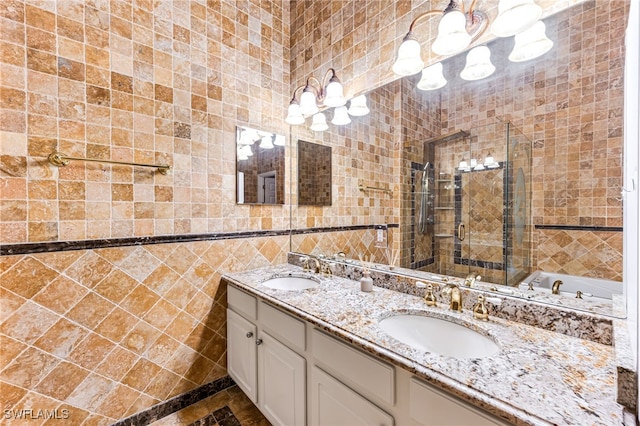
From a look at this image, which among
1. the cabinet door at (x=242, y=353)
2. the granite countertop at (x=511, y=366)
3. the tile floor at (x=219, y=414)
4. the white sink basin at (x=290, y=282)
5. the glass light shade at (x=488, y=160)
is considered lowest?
the tile floor at (x=219, y=414)

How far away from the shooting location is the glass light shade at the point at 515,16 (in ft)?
3.47

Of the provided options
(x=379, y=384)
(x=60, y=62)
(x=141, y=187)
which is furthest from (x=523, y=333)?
(x=60, y=62)

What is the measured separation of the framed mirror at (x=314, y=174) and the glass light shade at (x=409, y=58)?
83 centimetres

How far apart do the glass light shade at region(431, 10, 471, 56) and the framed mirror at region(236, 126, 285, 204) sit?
1349mm

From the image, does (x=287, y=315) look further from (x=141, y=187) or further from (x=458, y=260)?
(x=141, y=187)

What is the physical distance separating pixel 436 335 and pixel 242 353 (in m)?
1.21

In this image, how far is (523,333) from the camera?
982 mm

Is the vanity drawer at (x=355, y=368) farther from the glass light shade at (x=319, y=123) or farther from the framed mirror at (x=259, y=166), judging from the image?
the glass light shade at (x=319, y=123)

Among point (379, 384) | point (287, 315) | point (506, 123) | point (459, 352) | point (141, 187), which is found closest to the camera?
point (379, 384)

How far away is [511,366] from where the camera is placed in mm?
774

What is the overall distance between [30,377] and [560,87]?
273 cm

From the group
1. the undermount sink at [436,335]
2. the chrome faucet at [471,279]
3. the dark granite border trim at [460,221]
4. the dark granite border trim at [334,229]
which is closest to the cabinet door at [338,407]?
the undermount sink at [436,335]

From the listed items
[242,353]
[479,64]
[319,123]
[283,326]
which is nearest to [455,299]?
[283,326]

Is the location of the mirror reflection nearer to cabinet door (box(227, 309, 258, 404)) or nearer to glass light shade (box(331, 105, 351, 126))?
glass light shade (box(331, 105, 351, 126))
